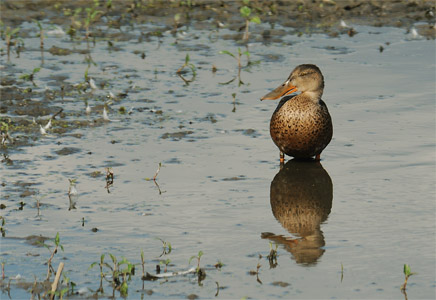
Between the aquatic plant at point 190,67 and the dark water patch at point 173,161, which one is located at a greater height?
the aquatic plant at point 190,67

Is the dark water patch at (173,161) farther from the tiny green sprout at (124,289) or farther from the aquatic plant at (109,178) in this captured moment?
the tiny green sprout at (124,289)

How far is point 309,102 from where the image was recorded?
9.47m

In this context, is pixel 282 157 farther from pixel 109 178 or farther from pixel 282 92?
pixel 109 178

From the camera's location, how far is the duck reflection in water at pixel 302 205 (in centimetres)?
680

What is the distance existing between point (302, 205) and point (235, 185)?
0.74m

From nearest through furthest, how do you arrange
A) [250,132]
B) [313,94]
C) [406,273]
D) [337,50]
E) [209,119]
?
[406,273], [313,94], [250,132], [209,119], [337,50]

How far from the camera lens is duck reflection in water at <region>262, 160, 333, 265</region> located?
22.3 feet

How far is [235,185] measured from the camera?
841 centimetres

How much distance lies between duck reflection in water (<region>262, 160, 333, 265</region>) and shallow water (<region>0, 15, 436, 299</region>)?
21 mm

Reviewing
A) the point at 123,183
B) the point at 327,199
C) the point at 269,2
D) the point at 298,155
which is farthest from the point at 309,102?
the point at 269,2

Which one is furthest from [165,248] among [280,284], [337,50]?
[337,50]

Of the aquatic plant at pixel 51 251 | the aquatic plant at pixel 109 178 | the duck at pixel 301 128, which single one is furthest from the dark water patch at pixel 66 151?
the aquatic plant at pixel 51 251

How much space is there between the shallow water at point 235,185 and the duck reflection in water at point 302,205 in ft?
0.07

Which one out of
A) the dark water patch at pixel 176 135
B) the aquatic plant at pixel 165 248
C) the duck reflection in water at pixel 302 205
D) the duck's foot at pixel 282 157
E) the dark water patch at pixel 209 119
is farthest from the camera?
the dark water patch at pixel 209 119
